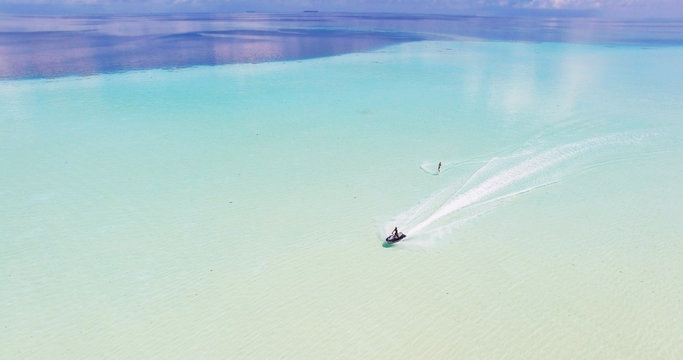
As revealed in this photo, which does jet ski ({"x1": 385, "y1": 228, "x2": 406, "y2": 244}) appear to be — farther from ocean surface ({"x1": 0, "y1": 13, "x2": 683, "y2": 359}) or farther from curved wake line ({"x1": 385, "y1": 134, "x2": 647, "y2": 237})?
curved wake line ({"x1": 385, "y1": 134, "x2": 647, "y2": 237})

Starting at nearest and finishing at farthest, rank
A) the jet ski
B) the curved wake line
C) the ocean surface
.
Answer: the ocean surface → the jet ski → the curved wake line

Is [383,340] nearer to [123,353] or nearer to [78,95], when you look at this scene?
[123,353]

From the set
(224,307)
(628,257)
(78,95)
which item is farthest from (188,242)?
(78,95)

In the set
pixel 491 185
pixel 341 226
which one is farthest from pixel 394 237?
pixel 491 185

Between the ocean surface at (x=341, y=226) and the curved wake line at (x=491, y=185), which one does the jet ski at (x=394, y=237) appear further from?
the curved wake line at (x=491, y=185)

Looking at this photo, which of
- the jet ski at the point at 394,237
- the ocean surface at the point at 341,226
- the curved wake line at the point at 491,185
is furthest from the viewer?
the curved wake line at the point at 491,185

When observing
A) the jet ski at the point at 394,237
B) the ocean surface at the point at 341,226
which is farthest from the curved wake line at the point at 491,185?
the jet ski at the point at 394,237

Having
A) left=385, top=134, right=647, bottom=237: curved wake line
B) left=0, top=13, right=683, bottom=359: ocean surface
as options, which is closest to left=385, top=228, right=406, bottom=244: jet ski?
left=0, top=13, right=683, bottom=359: ocean surface
